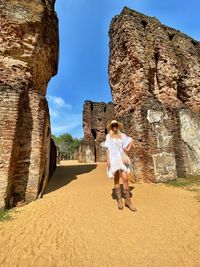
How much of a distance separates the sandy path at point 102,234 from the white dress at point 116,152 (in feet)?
2.88

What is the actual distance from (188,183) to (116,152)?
3681 millimetres

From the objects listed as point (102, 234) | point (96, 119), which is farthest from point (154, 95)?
point (96, 119)

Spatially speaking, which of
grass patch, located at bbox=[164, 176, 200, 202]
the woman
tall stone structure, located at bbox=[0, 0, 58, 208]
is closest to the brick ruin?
grass patch, located at bbox=[164, 176, 200, 202]

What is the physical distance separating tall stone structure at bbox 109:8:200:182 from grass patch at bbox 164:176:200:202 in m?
0.23

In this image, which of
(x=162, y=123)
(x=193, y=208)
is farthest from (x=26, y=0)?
(x=193, y=208)

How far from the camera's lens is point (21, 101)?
4.74 metres

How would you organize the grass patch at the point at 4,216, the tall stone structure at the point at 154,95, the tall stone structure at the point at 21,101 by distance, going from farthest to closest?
the tall stone structure at the point at 154,95
the tall stone structure at the point at 21,101
the grass patch at the point at 4,216

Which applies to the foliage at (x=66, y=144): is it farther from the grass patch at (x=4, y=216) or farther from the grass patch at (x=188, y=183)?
the grass patch at (x=4, y=216)

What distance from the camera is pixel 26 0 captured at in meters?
5.83

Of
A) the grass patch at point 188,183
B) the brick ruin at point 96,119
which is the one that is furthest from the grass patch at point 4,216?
the brick ruin at point 96,119

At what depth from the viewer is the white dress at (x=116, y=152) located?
4.04 m

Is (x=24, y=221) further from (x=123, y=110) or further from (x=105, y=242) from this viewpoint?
(x=123, y=110)

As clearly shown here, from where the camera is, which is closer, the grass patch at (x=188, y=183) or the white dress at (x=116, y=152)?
the white dress at (x=116, y=152)

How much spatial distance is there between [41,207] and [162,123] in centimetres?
536
